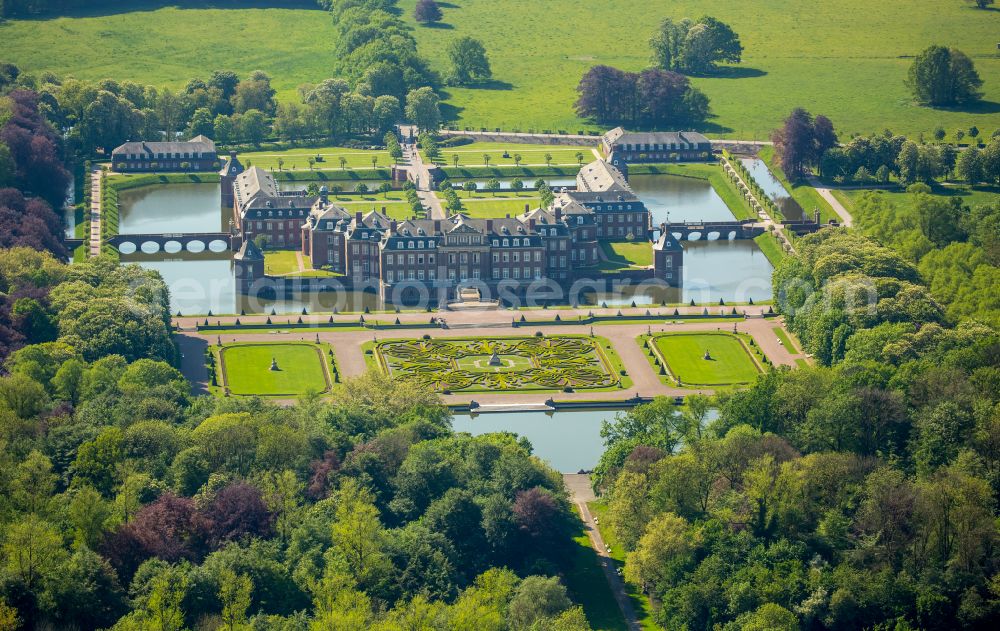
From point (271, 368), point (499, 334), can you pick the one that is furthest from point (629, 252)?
point (271, 368)

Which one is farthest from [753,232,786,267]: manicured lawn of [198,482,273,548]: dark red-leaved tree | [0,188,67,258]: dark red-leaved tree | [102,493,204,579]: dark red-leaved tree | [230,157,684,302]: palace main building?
[102,493,204,579]: dark red-leaved tree

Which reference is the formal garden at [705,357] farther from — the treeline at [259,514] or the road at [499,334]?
the treeline at [259,514]

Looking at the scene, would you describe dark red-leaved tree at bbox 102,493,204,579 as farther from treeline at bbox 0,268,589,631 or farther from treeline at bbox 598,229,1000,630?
treeline at bbox 598,229,1000,630

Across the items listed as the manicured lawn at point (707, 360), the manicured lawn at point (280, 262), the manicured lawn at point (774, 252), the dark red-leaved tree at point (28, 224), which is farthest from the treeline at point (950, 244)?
the dark red-leaved tree at point (28, 224)

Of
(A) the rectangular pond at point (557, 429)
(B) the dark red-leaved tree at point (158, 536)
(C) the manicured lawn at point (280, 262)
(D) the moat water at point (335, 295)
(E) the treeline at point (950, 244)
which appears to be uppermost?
(E) the treeline at point (950, 244)

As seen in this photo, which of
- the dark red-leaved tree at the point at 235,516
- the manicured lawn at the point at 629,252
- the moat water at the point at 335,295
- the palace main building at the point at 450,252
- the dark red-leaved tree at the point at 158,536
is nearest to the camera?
the dark red-leaved tree at the point at 158,536

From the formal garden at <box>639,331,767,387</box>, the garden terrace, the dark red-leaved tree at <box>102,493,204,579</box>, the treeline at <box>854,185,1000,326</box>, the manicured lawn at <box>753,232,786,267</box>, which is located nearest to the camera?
the dark red-leaved tree at <box>102,493,204,579</box>

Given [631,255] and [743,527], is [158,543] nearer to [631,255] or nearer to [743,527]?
[743,527]
